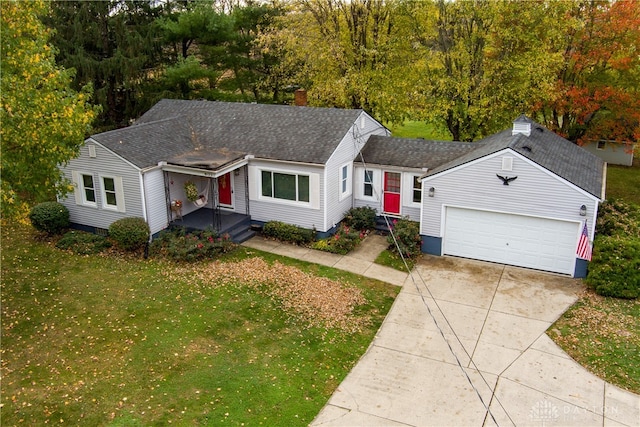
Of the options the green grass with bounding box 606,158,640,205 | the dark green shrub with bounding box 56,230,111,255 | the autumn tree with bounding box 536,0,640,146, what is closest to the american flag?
the autumn tree with bounding box 536,0,640,146

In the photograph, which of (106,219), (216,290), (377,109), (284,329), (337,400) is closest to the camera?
(337,400)

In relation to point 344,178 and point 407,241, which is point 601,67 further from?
point 407,241

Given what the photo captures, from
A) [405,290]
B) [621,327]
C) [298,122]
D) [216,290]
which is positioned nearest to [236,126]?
[298,122]

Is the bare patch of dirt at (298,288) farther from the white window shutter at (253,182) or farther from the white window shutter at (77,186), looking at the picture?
the white window shutter at (77,186)

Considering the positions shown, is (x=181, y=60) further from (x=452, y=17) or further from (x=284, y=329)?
(x=284, y=329)

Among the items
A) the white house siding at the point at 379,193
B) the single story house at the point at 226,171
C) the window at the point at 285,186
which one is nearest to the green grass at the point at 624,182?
the white house siding at the point at 379,193

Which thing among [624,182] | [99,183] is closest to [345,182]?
[99,183]

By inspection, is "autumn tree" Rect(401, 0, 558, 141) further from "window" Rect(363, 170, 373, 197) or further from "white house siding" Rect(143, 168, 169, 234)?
"white house siding" Rect(143, 168, 169, 234)
